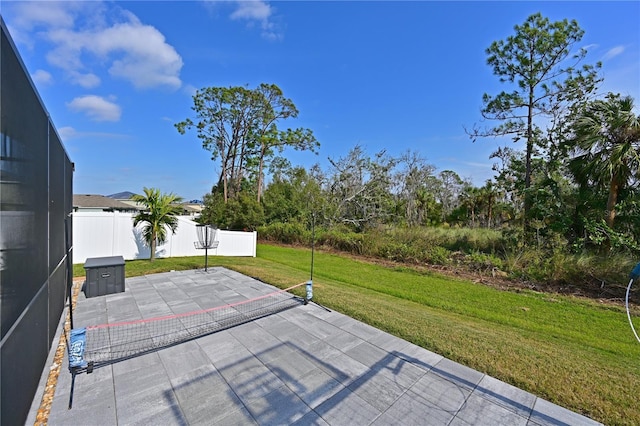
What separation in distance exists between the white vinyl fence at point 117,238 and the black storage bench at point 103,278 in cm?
424

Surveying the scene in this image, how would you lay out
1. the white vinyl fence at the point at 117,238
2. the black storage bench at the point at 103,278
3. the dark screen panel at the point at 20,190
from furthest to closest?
the white vinyl fence at the point at 117,238, the black storage bench at the point at 103,278, the dark screen panel at the point at 20,190

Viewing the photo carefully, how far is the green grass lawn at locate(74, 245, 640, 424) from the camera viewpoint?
253cm

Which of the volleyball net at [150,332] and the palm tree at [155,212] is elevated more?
the palm tree at [155,212]

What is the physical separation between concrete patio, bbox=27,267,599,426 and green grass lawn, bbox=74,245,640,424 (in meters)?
0.29

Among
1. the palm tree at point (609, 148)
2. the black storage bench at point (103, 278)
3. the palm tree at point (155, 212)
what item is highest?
the palm tree at point (609, 148)

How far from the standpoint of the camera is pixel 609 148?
7.27 m

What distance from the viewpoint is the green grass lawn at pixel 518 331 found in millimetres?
2527

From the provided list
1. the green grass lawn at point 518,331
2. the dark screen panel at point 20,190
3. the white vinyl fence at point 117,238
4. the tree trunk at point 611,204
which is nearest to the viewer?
the dark screen panel at point 20,190

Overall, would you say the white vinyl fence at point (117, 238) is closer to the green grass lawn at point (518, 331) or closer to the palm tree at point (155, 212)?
the palm tree at point (155, 212)

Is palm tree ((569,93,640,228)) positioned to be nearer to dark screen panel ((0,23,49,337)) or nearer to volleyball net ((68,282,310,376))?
volleyball net ((68,282,310,376))

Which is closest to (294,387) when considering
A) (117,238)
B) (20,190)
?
(20,190)

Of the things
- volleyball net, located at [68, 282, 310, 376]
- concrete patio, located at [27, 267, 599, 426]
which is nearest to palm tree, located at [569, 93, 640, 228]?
concrete patio, located at [27, 267, 599, 426]

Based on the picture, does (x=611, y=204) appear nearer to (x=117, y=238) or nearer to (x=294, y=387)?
(x=294, y=387)

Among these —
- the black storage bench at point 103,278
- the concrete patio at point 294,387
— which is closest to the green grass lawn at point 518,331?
the concrete patio at point 294,387
